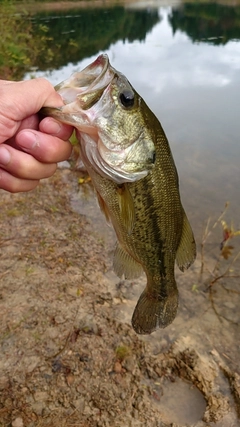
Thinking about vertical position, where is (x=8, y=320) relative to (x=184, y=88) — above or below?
above

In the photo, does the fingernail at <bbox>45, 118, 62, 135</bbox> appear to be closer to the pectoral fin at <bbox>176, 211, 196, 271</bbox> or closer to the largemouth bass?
the largemouth bass

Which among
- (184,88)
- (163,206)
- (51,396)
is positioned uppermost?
(163,206)

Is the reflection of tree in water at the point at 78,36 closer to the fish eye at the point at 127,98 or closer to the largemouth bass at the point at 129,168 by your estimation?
the largemouth bass at the point at 129,168

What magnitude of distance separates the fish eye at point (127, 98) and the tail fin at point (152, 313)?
1.21m

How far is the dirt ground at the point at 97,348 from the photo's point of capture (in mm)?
2898

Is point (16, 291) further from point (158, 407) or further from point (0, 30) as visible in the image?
point (0, 30)

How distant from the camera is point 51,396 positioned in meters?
2.89

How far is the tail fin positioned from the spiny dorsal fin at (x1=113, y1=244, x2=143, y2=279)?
19 centimetres

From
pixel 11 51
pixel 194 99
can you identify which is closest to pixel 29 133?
pixel 194 99

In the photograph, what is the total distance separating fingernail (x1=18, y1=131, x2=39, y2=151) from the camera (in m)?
1.79

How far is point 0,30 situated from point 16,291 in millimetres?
11873

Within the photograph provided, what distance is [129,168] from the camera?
1.87 metres

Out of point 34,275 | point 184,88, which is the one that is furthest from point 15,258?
point 184,88

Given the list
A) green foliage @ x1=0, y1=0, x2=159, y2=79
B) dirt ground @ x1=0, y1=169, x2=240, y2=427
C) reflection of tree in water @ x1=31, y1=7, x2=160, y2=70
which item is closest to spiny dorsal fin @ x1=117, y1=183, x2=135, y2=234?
dirt ground @ x1=0, y1=169, x2=240, y2=427
